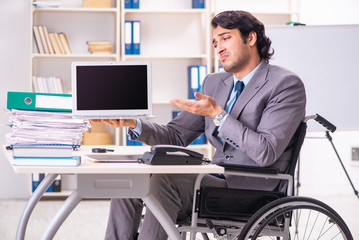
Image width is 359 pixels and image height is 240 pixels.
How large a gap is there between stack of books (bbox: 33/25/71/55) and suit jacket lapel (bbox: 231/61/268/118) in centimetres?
284

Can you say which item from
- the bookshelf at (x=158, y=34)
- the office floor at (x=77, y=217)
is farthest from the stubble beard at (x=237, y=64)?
the bookshelf at (x=158, y=34)

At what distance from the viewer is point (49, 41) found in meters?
4.86

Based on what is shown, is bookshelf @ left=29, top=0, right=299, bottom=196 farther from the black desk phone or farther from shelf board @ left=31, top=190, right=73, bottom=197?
the black desk phone

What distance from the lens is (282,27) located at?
156 inches

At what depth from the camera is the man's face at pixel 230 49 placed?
7.97 ft

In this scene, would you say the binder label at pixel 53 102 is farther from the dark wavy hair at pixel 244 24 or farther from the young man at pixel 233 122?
the dark wavy hair at pixel 244 24

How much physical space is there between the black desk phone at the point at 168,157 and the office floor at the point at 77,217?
187 cm

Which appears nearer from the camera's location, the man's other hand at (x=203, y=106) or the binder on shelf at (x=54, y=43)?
the man's other hand at (x=203, y=106)

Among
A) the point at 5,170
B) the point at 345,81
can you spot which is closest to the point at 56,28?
the point at 5,170

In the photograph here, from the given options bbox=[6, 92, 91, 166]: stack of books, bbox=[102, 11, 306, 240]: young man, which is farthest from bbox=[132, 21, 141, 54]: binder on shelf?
bbox=[6, 92, 91, 166]: stack of books

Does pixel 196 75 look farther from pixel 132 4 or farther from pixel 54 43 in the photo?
pixel 54 43

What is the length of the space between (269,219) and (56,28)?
3.58m

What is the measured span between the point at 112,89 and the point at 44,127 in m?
0.29

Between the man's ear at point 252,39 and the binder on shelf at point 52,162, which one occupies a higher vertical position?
the man's ear at point 252,39
